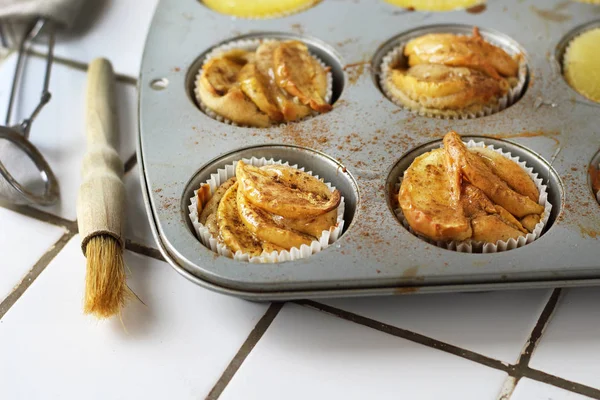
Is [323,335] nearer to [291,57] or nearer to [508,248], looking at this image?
[508,248]

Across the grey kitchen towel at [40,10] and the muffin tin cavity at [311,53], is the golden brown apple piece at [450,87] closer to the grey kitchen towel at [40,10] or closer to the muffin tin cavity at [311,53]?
the muffin tin cavity at [311,53]

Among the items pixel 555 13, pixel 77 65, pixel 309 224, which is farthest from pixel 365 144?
pixel 77 65

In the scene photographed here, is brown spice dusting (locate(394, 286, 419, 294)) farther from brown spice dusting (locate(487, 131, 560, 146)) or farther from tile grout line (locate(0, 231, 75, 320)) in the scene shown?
tile grout line (locate(0, 231, 75, 320))

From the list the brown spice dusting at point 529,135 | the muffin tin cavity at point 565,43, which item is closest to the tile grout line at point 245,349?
the brown spice dusting at point 529,135

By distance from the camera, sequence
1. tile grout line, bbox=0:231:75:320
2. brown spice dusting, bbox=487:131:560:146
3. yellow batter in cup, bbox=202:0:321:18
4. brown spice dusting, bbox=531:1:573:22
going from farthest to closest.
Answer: yellow batter in cup, bbox=202:0:321:18 → brown spice dusting, bbox=531:1:573:22 → brown spice dusting, bbox=487:131:560:146 → tile grout line, bbox=0:231:75:320

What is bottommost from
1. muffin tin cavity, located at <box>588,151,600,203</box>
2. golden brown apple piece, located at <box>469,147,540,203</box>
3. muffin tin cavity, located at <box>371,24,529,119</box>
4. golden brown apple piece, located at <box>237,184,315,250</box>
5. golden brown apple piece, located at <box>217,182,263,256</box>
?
golden brown apple piece, located at <box>217,182,263,256</box>

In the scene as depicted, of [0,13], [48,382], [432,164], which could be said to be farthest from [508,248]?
[0,13]

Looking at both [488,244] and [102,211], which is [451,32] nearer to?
[488,244]

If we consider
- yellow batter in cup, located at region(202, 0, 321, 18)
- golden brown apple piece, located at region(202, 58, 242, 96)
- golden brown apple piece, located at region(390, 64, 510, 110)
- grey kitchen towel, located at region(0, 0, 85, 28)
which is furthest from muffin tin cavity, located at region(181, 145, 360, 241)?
grey kitchen towel, located at region(0, 0, 85, 28)
